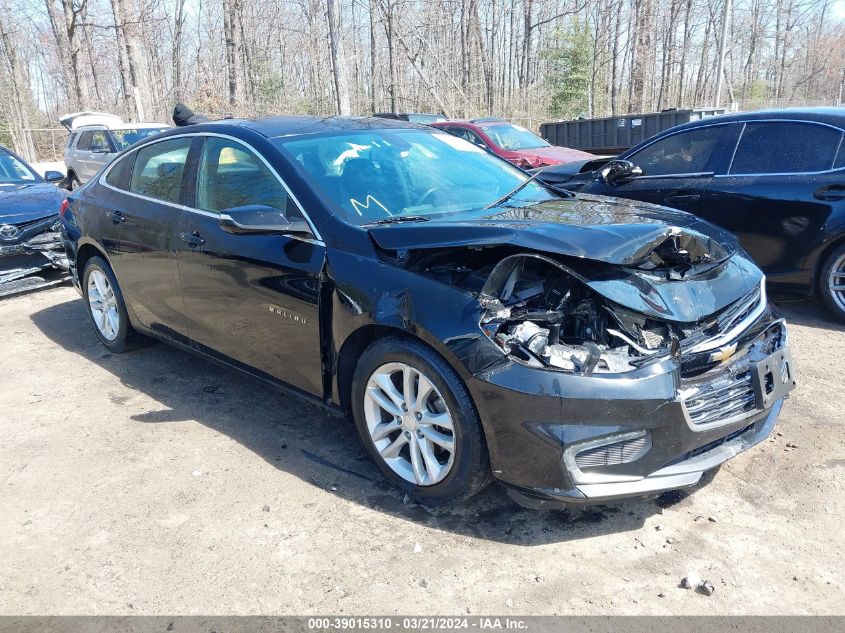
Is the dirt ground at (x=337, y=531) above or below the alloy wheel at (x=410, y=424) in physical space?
below

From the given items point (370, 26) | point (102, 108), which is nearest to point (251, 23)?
point (370, 26)

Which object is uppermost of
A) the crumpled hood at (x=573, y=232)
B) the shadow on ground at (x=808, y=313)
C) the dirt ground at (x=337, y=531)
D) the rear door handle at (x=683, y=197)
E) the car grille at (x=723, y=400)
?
the crumpled hood at (x=573, y=232)

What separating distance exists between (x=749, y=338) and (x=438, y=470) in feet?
4.99

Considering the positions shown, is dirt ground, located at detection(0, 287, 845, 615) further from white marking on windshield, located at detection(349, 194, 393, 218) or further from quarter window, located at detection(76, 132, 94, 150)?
quarter window, located at detection(76, 132, 94, 150)

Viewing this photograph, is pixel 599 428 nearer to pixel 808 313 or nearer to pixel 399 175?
pixel 399 175

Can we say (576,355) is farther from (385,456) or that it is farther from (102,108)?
(102,108)

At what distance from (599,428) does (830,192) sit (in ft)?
12.4

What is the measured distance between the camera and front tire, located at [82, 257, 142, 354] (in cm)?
504

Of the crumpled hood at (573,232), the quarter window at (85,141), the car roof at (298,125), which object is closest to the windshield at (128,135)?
the quarter window at (85,141)

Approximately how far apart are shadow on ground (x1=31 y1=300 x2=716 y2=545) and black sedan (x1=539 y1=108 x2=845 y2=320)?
3.07m

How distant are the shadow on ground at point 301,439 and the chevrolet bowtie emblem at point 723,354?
723mm

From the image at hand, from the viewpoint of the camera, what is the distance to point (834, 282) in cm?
526

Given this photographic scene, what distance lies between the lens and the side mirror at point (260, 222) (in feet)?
10.9

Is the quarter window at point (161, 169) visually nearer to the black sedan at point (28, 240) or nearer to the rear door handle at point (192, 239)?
the rear door handle at point (192, 239)
